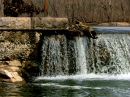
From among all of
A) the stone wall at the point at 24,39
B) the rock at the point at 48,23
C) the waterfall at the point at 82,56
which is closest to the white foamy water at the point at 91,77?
the waterfall at the point at 82,56

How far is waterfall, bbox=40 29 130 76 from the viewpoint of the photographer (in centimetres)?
1720

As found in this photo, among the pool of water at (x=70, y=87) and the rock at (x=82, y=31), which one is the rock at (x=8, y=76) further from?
the rock at (x=82, y=31)

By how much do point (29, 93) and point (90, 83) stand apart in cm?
252

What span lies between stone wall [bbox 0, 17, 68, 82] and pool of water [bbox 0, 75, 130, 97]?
686 millimetres

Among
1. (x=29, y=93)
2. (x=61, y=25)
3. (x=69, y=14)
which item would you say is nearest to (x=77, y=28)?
(x=61, y=25)

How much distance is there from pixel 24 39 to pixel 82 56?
2.09m

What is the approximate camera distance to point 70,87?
1437 cm

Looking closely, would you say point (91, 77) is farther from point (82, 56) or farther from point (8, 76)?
point (8, 76)

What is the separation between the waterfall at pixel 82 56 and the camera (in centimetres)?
1720

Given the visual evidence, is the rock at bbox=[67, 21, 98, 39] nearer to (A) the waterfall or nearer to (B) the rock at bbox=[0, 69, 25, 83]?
(A) the waterfall

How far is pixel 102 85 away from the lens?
14.9 m

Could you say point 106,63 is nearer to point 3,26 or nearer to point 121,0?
point 3,26

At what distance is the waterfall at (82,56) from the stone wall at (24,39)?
17.6 inches

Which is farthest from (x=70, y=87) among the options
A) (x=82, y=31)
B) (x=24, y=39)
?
(x=82, y=31)
